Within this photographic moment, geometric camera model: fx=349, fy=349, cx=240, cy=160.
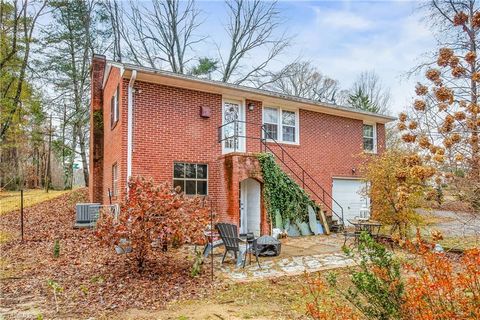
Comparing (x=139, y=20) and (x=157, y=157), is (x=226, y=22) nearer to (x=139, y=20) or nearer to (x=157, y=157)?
(x=139, y=20)

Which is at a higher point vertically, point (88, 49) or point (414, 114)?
point (88, 49)

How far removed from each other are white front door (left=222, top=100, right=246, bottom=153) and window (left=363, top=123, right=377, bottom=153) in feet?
22.5

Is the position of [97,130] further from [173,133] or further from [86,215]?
[173,133]

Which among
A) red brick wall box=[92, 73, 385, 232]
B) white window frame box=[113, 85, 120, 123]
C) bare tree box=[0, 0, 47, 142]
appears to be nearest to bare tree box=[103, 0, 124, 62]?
bare tree box=[0, 0, 47, 142]

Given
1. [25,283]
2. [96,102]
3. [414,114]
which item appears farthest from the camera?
[96,102]

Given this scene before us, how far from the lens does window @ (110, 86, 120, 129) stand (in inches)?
476

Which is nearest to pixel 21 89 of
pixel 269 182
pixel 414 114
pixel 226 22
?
pixel 226 22

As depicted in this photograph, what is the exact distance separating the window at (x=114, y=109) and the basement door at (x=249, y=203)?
5.03 meters

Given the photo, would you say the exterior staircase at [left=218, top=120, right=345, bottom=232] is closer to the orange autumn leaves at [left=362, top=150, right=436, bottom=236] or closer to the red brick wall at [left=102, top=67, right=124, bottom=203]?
the orange autumn leaves at [left=362, top=150, right=436, bottom=236]

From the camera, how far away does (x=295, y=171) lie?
14.0m

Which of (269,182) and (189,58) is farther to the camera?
(189,58)

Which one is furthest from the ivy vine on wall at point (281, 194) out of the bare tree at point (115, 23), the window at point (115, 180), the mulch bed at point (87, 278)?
the bare tree at point (115, 23)

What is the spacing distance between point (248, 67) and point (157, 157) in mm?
17665

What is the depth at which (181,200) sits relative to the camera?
745cm
